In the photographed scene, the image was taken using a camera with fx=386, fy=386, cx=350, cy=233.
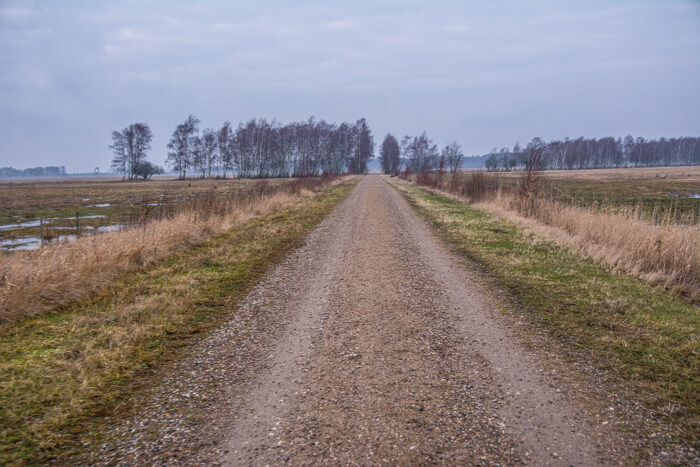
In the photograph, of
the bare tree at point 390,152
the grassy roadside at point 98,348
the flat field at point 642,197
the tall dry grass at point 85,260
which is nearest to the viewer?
the grassy roadside at point 98,348

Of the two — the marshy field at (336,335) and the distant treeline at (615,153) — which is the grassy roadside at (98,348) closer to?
the marshy field at (336,335)

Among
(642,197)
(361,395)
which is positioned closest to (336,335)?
(361,395)

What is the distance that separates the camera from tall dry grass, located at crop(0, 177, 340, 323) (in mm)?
5902

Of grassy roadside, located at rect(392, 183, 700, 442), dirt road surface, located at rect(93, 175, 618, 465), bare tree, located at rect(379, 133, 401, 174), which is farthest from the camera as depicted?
bare tree, located at rect(379, 133, 401, 174)

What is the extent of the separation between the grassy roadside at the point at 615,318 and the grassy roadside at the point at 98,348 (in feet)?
15.8

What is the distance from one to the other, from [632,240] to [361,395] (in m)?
9.15

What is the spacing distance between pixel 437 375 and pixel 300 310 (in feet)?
8.41

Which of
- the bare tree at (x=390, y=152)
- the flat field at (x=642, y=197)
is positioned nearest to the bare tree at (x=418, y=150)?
the bare tree at (x=390, y=152)

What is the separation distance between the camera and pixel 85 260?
7441 mm

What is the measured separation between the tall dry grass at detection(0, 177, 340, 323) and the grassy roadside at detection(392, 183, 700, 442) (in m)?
7.49

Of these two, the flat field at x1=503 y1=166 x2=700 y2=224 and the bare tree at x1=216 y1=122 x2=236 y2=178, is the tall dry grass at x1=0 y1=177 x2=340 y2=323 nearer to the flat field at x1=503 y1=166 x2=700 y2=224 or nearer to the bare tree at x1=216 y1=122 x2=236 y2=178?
the flat field at x1=503 y1=166 x2=700 y2=224

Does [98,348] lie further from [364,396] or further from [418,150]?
[418,150]

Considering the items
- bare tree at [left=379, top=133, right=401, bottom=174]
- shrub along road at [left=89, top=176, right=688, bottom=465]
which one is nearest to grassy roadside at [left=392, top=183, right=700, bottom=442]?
shrub along road at [left=89, top=176, right=688, bottom=465]

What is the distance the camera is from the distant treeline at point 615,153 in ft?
457
